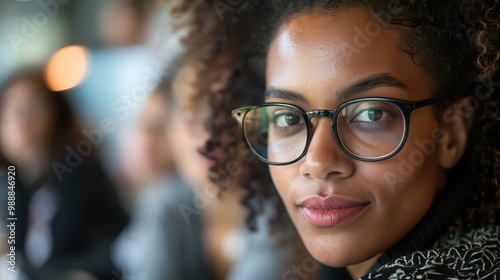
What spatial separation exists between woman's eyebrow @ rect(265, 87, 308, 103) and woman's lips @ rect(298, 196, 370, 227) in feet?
0.60

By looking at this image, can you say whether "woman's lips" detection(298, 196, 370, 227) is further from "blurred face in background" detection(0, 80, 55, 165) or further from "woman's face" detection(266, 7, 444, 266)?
"blurred face in background" detection(0, 80, 55, 165)

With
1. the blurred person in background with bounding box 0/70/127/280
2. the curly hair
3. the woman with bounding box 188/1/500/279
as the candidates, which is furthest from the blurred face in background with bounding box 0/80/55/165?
the woman with bounding box 188/1/500/279

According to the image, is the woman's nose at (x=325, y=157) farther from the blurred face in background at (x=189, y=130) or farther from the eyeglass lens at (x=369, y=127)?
the blurred face in background at (x=189, y=130)

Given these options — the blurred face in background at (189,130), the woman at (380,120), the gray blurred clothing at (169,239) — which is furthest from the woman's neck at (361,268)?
the blurred face in background at (189,130)

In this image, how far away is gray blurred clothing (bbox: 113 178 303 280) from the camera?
58.4 inches

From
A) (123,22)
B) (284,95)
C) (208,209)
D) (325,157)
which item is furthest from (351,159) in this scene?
(123,22)

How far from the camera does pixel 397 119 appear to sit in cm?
107

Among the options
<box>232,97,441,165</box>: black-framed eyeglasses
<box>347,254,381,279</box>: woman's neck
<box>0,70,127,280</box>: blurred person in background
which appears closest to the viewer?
<box>232,97,441,165</box>: black-framed eyeglasses

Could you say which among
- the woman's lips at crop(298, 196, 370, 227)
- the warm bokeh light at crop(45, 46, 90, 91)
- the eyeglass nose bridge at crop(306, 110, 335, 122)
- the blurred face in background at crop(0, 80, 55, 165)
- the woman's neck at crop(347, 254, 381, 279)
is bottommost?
the woman's neck at crop(347, 254, 381, 279)

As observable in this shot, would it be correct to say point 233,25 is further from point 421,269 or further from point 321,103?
point 421,269

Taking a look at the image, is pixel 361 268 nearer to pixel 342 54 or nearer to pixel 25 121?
pixel 342 54

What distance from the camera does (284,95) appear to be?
1148mm

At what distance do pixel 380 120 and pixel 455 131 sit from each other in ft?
0.57

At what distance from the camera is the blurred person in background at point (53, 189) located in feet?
4.70
